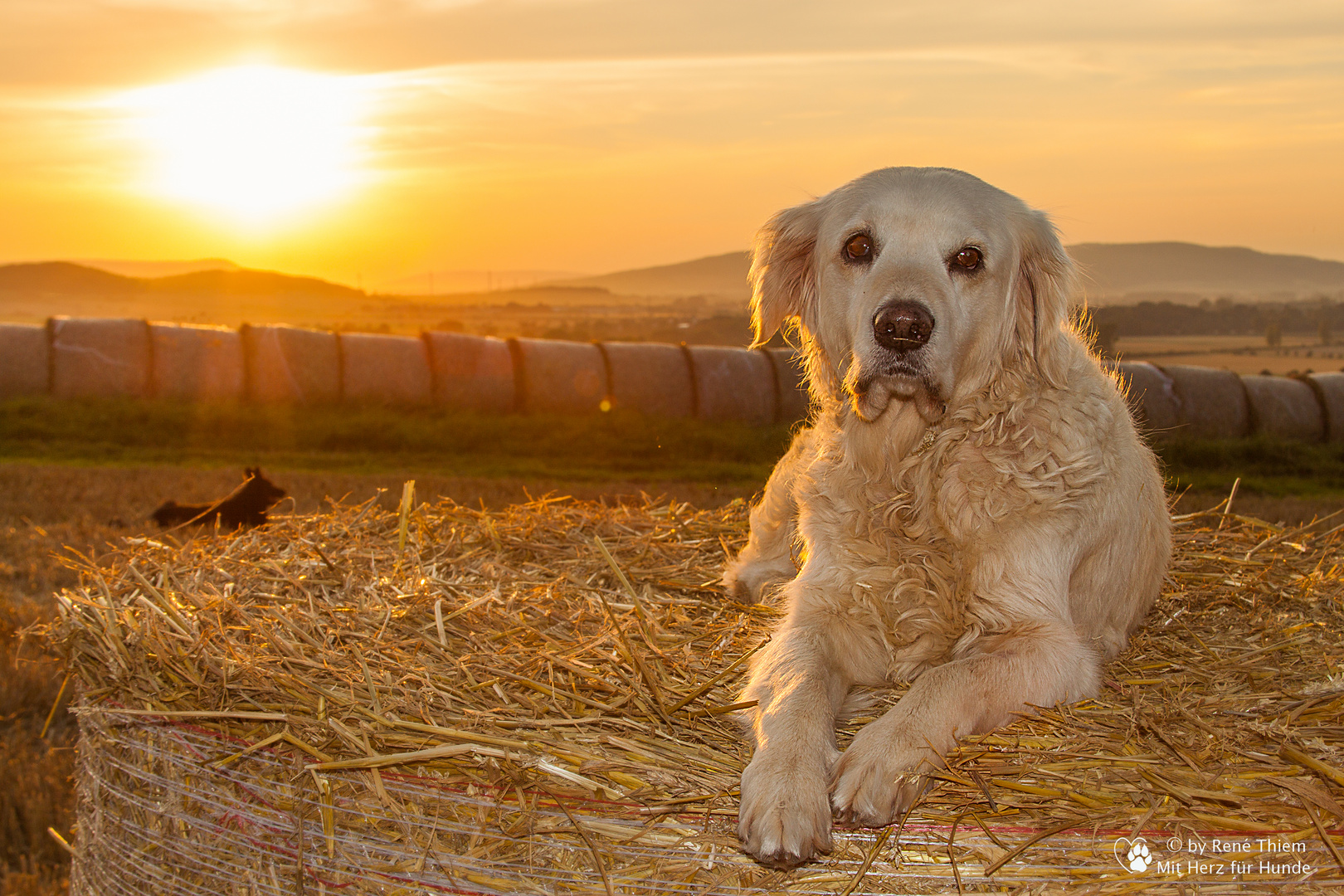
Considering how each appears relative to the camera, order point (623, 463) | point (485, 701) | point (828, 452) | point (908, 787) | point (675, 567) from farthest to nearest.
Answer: point (623, 463)
point (675, 567)
point (828, 452)
point (485, 701)
point (908, 787)

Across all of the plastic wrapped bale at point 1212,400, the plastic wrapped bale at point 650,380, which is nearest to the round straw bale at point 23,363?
the plastic wrapped bale at point 650,380

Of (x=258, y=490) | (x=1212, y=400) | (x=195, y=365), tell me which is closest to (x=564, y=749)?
(x=258, y=490)

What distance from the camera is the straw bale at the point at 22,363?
539 inches

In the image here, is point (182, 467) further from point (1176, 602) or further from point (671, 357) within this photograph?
point (1176, 602)

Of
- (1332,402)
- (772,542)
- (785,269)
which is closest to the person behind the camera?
(785,269)

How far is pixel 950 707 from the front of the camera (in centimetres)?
267

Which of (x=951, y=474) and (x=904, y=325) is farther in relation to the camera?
(x=951, y=474)

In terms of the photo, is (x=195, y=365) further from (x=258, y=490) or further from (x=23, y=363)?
(x=258, y=490)

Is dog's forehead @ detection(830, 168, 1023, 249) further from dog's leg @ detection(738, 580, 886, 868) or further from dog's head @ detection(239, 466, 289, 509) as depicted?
dog's head @ detection(239, 466, 289, 509)

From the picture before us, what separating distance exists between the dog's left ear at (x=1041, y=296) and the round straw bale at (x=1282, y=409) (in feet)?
43.5

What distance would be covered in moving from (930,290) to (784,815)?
1.58 m

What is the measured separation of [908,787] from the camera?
7.98ft

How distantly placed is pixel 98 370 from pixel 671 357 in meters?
7.97

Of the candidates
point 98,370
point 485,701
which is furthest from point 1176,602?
point 98,370
